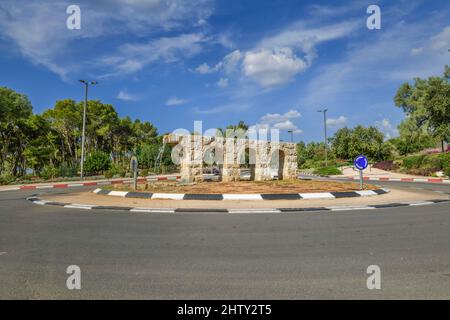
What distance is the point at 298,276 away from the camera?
353cm

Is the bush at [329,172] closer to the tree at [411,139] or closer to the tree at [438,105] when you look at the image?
the tree at [438,105]

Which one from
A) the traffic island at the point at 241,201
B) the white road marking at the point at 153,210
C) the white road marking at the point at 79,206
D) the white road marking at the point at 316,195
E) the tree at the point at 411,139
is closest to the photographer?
the white road marking at the point at 153,210

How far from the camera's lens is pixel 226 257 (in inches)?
170

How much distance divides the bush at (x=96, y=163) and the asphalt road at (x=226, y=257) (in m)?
30.8

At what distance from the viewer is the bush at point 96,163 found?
119 ft

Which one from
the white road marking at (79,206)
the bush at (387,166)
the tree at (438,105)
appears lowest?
the white road marking at (79,206)

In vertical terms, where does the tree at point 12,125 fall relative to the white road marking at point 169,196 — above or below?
above

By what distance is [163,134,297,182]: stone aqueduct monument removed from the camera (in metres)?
16.8

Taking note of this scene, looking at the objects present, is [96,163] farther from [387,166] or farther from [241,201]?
[387,166]

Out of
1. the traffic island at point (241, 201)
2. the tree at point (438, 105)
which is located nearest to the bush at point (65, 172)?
the traffic island at point (241, 201)

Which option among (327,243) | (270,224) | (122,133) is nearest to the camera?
(327,243)
